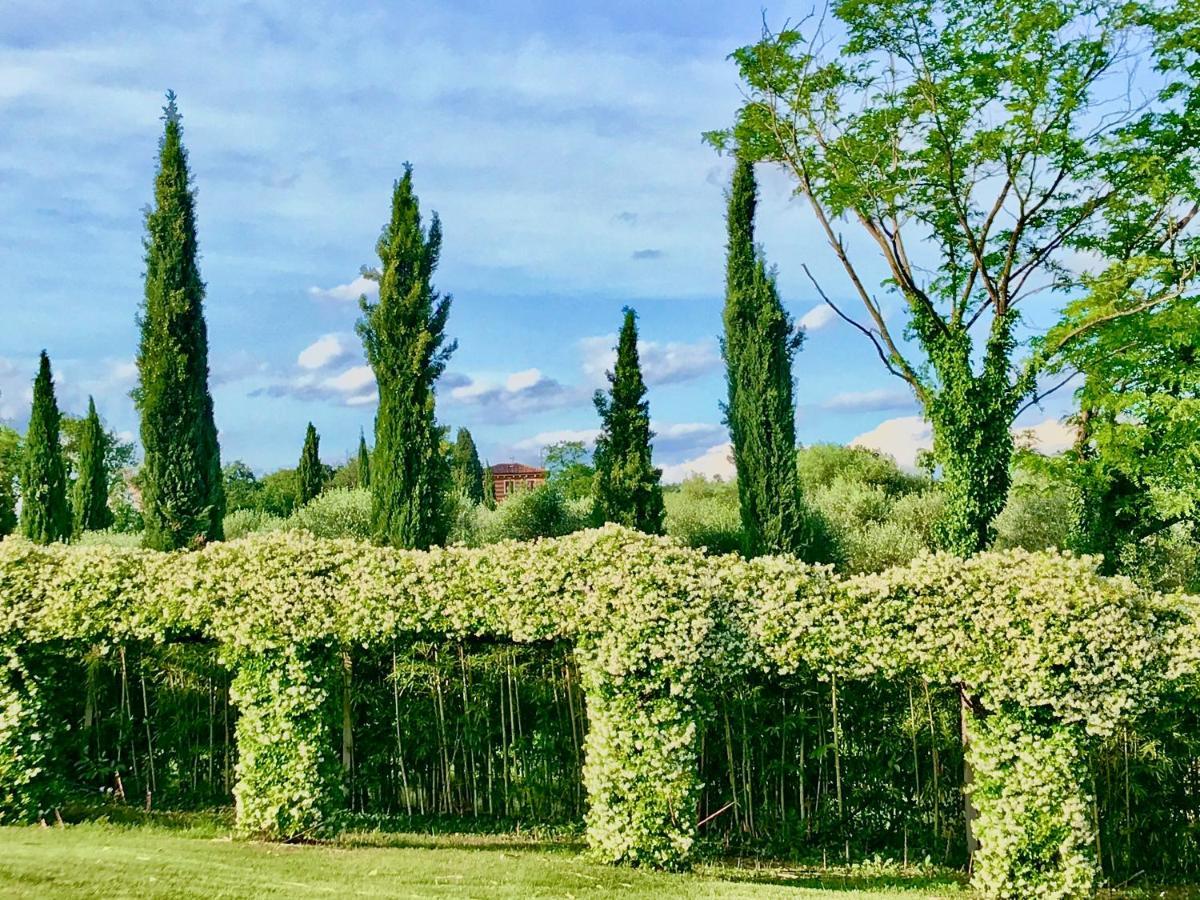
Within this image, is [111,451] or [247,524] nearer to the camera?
[247,524]

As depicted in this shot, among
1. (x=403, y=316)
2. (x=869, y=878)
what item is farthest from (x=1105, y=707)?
(x=403, y=316)

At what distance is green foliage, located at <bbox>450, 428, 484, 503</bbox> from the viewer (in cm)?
3944

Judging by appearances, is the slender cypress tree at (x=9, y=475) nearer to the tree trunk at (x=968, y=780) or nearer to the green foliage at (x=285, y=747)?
the green foliage at (x=285, y=747)

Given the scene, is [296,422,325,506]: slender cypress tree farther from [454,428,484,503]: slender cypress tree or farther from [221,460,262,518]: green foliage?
[221,460,262,518]: green foliage

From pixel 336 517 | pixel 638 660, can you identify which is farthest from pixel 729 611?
pixel 336 517

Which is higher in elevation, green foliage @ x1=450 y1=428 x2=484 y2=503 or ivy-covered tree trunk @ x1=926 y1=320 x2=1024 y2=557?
green foliage @ x1=450 y1=428 x2=484 y2=503

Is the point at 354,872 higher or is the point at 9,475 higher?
the point at 9,475

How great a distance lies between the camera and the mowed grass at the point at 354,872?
7230 millimetres

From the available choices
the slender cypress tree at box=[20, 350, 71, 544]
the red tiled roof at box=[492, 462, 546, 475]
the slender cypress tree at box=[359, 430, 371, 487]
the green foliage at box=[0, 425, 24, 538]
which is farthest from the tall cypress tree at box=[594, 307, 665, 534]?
the red tiled roof at box=[492, 462, 546, 475]

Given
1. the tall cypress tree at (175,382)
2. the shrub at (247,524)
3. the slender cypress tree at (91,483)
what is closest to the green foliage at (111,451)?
the slender cypress tree at (91,483)

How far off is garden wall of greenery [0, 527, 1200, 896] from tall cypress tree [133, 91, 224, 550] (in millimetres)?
8619

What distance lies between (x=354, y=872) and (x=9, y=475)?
3273 centimetres

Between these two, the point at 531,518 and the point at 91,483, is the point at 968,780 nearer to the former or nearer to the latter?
the point at 531,518

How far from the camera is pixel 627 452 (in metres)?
20.8
